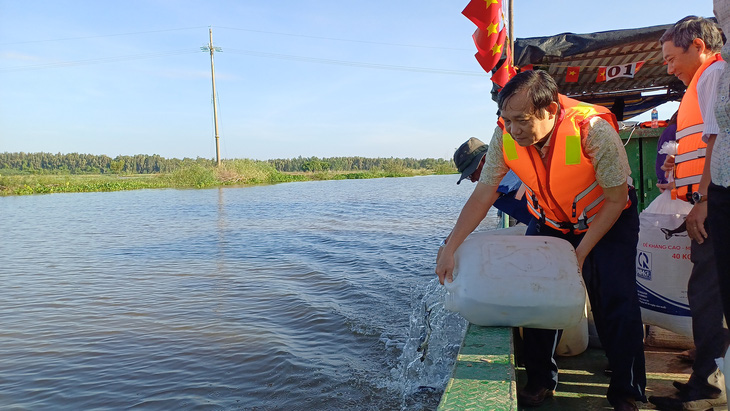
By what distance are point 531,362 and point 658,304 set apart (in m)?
0.79

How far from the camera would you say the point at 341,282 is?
8.04m

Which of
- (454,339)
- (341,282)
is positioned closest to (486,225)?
(341,282)

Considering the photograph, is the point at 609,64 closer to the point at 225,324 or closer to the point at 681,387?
the point at 681,387

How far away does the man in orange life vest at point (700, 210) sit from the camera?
7.21 feet

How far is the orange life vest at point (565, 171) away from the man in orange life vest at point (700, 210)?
35 centimetres

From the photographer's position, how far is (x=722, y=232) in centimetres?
168

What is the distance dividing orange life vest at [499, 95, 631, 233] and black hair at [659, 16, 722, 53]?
531 millimetres

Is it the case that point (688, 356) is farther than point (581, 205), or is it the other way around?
point (688, 356)

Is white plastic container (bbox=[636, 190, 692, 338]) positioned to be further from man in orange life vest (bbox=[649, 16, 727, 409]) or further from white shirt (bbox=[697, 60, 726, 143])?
white shirt (bbox=[697, 60, 726, 143])

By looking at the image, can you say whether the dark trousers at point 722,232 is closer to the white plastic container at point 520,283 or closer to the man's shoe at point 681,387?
the white plastic container at point 520,283

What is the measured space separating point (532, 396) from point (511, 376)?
468mm

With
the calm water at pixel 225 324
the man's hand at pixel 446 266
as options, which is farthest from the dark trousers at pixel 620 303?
the calm water at pixel 225 324

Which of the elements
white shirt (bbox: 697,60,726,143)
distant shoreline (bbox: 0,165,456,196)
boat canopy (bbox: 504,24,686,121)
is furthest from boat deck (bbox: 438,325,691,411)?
distant shoreline (bbox: 0,165,456,196)

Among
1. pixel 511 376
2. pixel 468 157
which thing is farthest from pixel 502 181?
pixel 511 376
